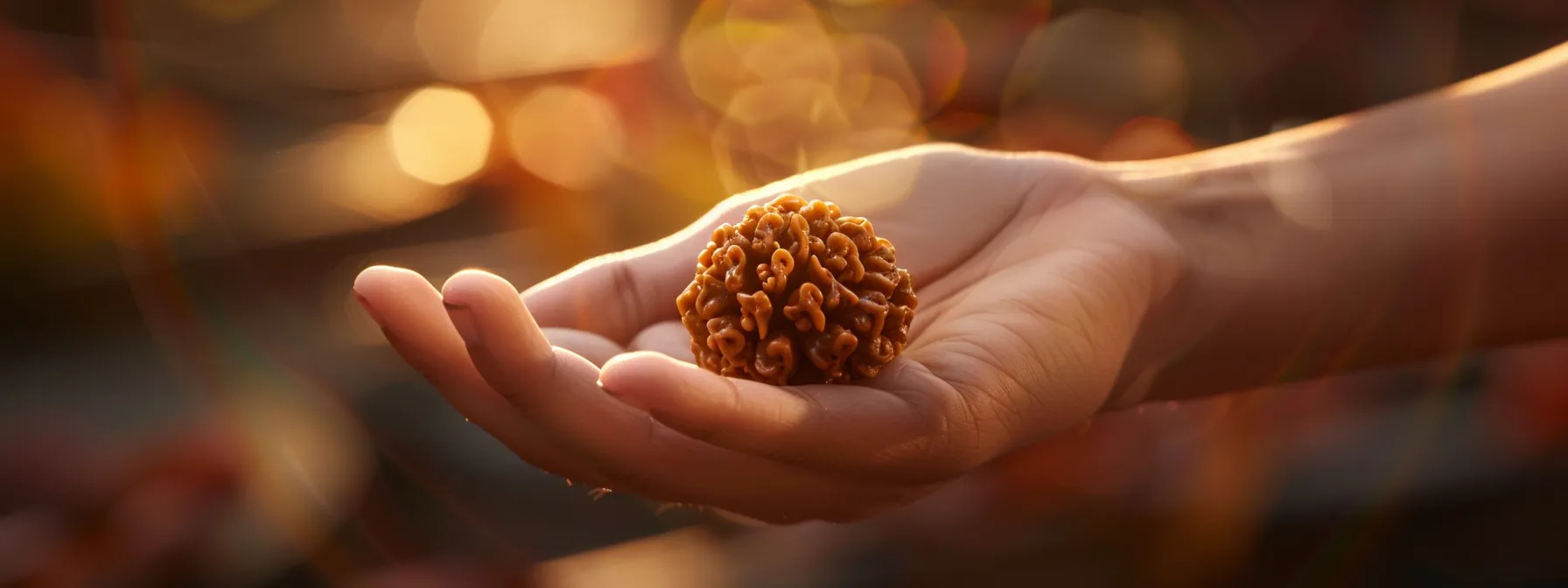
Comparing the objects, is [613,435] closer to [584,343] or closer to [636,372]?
[636,372]

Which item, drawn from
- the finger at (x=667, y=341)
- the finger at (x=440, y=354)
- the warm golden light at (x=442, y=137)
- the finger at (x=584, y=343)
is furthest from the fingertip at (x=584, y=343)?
the warm golden light at (x=442, y=137)

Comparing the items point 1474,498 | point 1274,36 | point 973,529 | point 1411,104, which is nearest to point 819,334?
point 1411,104

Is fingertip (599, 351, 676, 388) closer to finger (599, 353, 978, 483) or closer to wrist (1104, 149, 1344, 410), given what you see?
finger (599, 353, 978, 483)

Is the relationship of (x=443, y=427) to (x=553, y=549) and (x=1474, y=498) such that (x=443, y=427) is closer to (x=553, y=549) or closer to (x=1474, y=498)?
(x=553, y=549)

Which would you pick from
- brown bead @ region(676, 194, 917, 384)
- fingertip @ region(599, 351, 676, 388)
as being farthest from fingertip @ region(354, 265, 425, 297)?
brown bead @ region(676, 194, 917, 384)

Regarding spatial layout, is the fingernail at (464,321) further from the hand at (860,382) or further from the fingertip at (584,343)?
the fingertip at (584,343)

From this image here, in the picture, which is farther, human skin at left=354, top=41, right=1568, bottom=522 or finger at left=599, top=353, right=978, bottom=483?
human skin at left=354, top=41, right=1568, bottom=522
